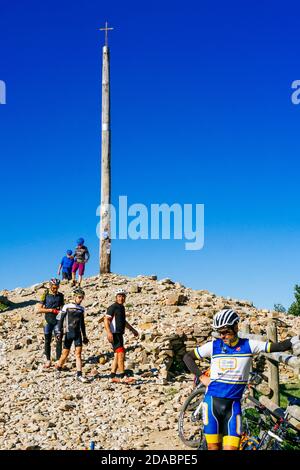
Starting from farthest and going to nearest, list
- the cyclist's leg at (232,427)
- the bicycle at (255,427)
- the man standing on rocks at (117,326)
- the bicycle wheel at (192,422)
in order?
the man standing on rocks at (117,326) → the bicycle wheel at (192,422) → the bicycle at (255,427) → the cyclist's leg at (232,427)

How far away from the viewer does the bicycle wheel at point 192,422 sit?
802cm

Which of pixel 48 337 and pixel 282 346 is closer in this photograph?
pixel 282 346

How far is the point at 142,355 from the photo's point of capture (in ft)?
48.1

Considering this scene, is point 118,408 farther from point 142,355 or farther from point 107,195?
point 107,195

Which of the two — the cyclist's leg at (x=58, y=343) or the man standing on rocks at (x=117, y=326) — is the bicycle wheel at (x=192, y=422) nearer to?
the man standing on rocks at (x=117, y=326)

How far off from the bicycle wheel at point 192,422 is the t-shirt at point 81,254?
1459 centimetres

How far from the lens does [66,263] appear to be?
928 inches

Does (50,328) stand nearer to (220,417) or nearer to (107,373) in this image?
(107,373)

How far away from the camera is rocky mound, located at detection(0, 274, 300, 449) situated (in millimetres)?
9109

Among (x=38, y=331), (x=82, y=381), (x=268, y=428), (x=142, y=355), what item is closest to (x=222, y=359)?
(x=268, y=428)

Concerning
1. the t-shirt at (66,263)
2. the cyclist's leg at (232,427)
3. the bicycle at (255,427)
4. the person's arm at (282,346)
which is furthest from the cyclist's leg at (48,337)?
the person's arm at (282,346)

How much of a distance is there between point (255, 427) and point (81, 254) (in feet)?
51.8
